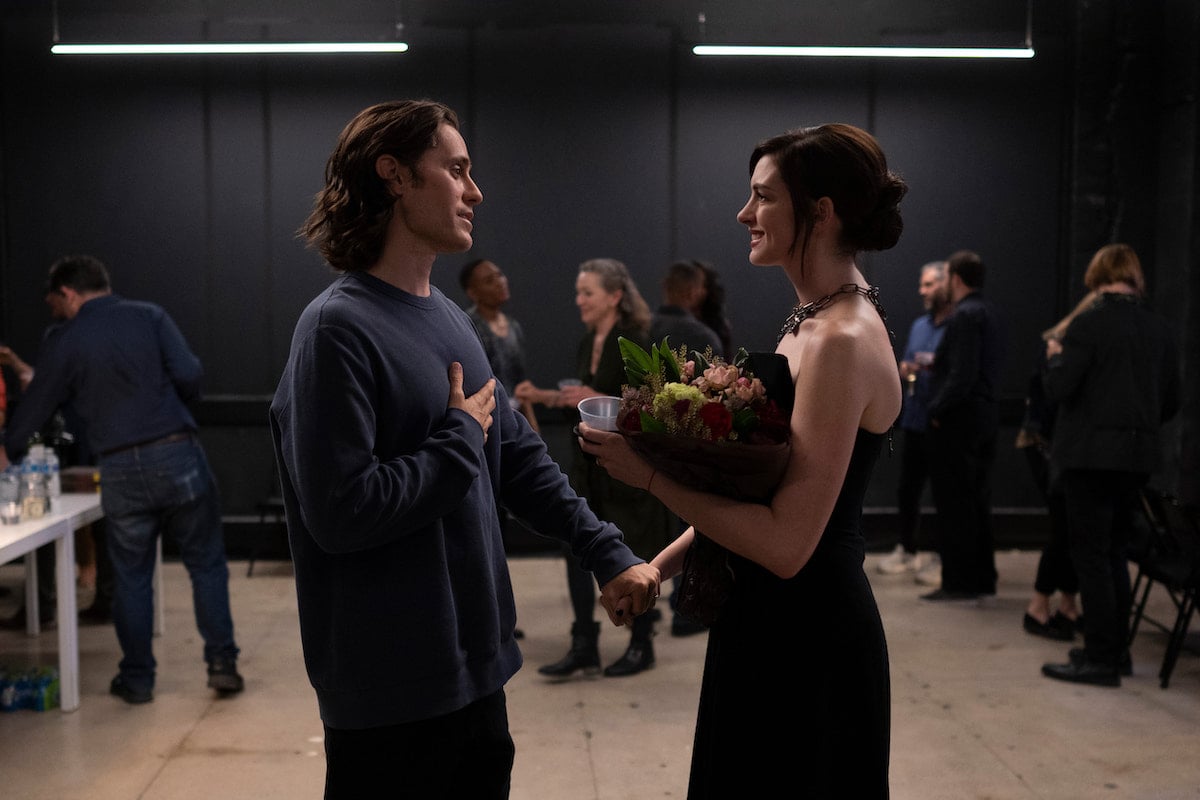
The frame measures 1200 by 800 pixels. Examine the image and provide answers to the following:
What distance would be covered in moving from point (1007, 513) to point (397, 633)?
6560 millimetres

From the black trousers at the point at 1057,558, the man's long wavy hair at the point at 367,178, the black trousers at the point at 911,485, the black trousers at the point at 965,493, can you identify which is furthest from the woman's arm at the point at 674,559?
the black trousers at the point at 911,485

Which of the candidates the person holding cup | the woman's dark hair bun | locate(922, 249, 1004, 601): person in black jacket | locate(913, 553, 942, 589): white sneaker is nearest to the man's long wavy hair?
the woman's dark hair bun

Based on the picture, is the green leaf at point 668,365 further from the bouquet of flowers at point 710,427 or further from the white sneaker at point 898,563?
the white sneaker at point 898,563

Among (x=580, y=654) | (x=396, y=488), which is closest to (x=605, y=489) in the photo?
(x=580, y=654)

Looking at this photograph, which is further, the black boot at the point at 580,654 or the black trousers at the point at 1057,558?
the black trousers at the point at 1057,558

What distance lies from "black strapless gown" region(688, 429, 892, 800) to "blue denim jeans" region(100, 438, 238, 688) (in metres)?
3.28

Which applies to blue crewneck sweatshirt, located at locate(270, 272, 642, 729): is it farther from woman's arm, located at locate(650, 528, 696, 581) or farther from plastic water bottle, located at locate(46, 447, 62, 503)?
plastic water bottle, located at locate(46, 447, 62, 503)

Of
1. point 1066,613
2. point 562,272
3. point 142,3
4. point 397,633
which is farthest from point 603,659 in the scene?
point 142,3

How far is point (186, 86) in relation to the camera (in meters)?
7.45

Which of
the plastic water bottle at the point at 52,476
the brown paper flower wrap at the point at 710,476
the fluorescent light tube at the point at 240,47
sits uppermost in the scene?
the fluorescent light tube at the point at 240,47

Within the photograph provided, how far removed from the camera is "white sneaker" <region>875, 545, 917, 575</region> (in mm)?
6992

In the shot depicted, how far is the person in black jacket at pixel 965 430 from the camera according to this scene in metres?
6.09

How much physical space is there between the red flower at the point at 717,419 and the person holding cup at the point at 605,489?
9.38 ft

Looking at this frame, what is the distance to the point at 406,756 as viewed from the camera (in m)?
1.91
